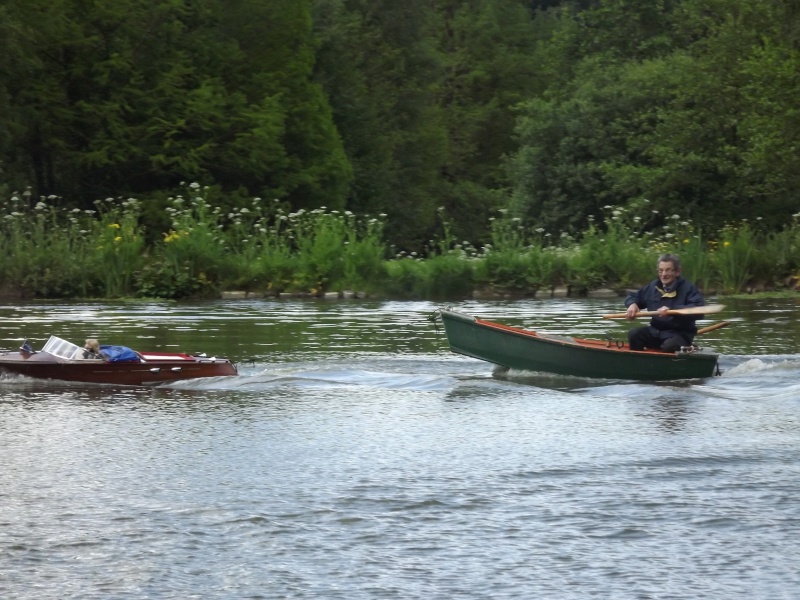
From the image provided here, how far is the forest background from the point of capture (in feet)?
104

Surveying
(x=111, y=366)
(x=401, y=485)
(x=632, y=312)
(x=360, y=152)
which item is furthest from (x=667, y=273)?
(x=360, y=152)

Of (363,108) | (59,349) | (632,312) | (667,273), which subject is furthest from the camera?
Answer: (363,108)

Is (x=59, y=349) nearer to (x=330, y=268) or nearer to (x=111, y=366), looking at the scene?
(x=111, y=366)

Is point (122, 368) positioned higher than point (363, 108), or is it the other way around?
point (363, 108)

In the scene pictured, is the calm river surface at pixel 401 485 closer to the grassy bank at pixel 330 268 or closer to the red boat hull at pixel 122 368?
the red boat hull at pixel 122 368

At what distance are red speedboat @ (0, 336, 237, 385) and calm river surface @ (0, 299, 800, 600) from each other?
142 millimetres

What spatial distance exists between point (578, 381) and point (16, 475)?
25.3 ft

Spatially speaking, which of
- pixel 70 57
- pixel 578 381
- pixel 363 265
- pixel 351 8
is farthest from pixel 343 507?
pixel 351 8

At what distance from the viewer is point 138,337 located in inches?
843

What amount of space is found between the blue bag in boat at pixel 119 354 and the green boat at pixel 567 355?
357 centimetres

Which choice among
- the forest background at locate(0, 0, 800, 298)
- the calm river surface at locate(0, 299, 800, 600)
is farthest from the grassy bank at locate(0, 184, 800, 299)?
the calm river surface at locate(0, 299, 800, 600)

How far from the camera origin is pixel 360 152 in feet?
211

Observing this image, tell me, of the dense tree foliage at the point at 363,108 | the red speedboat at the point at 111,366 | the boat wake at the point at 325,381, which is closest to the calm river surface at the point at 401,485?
the boat wake at the point at 325,381

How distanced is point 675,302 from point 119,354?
20.6ft
